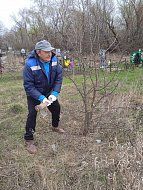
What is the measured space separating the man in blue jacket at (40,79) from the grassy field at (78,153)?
314mm

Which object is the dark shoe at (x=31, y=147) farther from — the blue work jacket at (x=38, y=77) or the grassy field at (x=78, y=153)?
the blue work jacket at (x=38, y=77)

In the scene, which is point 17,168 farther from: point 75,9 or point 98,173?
point 75,9

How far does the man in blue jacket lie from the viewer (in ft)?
12.4

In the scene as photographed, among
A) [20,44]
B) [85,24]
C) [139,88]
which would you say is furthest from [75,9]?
[20,44]

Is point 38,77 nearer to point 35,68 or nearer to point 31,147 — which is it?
point 35,68

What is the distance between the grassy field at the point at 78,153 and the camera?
3.20 m

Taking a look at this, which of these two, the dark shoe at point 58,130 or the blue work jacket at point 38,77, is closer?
the blue work jacket at point 38,77

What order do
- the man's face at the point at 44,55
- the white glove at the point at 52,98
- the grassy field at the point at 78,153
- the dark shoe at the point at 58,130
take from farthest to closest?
the dark shoe at the point at 58,130 < the white glove at the point at 52,98 < the man's face at the point at 44,55 < the grassy field at the point at 78,153

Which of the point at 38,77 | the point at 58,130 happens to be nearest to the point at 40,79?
the point at 38,77

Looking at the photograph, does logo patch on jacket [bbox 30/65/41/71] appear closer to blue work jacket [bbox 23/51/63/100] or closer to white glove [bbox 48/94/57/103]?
blue work jacket [bbox 23/51/63/100]

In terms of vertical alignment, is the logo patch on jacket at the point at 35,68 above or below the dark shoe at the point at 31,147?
above

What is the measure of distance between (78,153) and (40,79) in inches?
41.6

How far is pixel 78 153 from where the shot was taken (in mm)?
3889

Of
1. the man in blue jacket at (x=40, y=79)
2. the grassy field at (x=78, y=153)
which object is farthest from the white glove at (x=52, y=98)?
the grassy field at (x=78, y=153)
